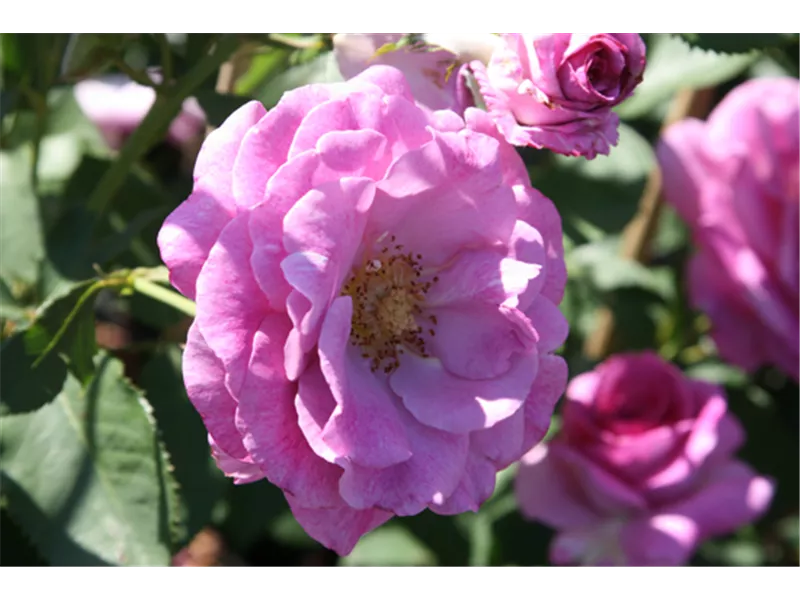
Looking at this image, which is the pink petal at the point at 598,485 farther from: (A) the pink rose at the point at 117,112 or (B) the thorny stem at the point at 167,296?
(A) the pink rose at the point at 117,112

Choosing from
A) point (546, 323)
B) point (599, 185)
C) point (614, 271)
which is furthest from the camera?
point (614, 271)

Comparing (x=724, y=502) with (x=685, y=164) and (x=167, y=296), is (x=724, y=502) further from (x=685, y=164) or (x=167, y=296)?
(x=167, y=296)

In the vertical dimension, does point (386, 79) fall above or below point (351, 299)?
above

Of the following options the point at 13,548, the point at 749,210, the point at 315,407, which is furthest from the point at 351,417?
the point at 749,210

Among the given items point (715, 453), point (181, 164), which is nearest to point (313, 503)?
point (715, 453)

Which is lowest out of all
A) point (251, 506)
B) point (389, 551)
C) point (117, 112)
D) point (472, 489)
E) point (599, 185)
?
point (389, 551)

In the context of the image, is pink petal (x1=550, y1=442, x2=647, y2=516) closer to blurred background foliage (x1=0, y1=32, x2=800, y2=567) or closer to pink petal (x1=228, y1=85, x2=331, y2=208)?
blurred background foliage (x1=0, y1=32, x2=800, y2=567)

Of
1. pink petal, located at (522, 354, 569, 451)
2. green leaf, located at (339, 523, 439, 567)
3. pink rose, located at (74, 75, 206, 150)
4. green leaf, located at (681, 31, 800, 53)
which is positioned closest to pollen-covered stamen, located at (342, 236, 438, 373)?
pink petal, located at (522, 354, 569, 451)

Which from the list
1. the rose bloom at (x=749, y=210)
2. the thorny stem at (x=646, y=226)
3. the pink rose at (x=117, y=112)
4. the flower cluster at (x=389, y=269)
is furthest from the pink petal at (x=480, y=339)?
the pink rose at (x=117, y=112)
